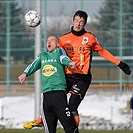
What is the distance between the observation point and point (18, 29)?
3231cm

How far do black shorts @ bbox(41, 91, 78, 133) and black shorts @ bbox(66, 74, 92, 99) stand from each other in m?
0.75

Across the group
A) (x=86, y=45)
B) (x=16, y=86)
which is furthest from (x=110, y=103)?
(x=86, y=45)

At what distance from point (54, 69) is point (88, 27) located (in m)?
23.2

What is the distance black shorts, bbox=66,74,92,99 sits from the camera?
1034 cm

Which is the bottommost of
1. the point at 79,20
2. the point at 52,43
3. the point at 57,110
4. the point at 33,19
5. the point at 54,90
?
the point at 57,110

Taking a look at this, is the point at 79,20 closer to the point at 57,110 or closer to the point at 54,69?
the point at 54,69

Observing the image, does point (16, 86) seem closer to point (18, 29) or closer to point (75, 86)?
point (18, 29)

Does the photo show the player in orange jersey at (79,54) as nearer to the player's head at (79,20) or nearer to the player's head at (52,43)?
the player's head at (79,20)

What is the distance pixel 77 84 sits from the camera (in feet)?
34.1

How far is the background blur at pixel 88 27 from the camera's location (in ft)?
102

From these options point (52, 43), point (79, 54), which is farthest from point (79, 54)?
point (52, 43)

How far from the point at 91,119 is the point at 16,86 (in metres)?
6.68

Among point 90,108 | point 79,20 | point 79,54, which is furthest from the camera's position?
point 90,108

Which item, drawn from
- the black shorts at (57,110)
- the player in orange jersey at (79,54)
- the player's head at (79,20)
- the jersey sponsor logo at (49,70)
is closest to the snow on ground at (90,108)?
the player in orange jersey at (79,54)
